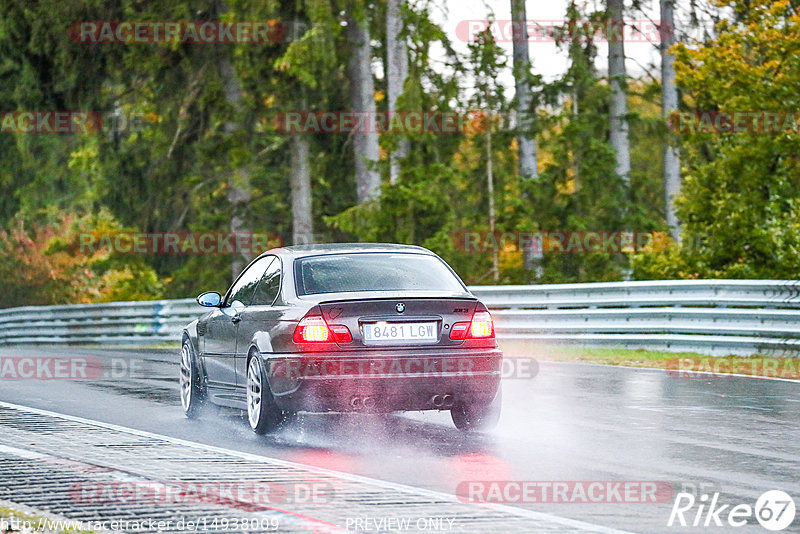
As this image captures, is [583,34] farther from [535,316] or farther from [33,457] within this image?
[33,457]

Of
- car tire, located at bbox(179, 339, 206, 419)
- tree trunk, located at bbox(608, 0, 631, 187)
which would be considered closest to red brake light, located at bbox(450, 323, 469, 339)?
car tire, located at bbox(179, 339, 206, 419)

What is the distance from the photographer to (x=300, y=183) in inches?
1380

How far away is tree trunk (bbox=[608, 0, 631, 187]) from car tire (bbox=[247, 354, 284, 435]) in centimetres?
2727

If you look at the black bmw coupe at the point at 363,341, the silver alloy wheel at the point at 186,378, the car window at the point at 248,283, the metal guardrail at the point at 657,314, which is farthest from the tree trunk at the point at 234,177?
the black bmw coupe at the point at 363,341

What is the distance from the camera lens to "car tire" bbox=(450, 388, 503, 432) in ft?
35.4

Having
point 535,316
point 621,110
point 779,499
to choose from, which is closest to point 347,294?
point 779,499

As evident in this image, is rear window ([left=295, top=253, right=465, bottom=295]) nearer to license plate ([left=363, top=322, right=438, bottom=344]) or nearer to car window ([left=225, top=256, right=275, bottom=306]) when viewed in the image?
license plate ([left=363, top=322, right=438, bottom=344])

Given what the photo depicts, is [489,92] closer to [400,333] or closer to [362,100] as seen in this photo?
[362,100]

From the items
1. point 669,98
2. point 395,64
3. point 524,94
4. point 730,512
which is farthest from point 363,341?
point 669,98

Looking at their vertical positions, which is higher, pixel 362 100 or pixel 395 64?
pixel 395 64

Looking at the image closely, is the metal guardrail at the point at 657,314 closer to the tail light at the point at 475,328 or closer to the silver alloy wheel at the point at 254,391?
the tail light at the point at 475,328

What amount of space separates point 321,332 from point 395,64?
74.9 ft

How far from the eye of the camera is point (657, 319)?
19.4 m

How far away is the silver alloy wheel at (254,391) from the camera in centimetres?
1062
